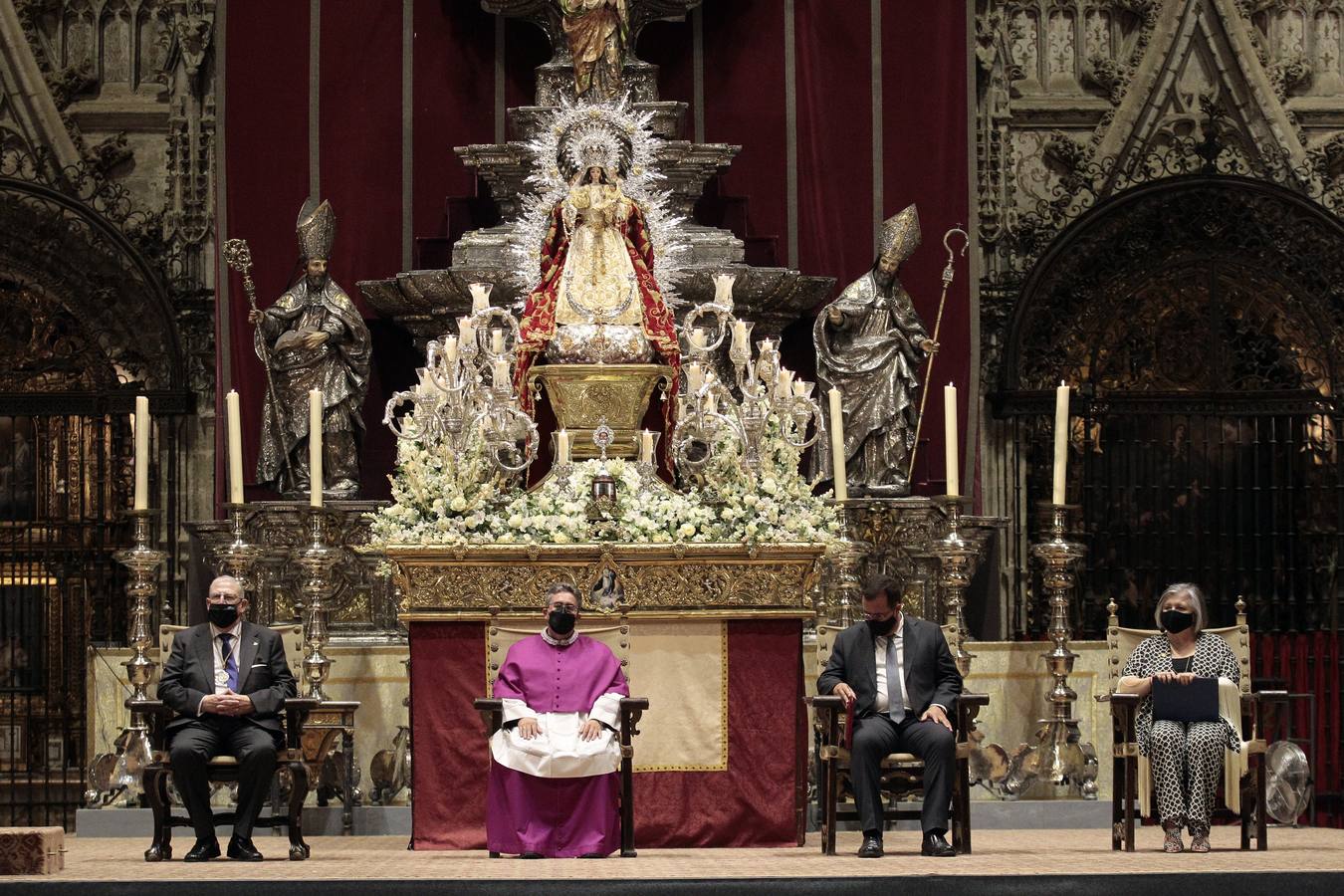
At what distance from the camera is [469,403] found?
1100 centimetres

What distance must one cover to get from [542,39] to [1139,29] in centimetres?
400

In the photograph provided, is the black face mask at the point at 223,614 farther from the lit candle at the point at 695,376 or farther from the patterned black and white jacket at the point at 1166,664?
the patterned black and white jacket at the point at 1166,664

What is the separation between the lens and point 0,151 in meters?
15.8

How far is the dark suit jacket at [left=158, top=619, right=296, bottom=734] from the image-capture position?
10242 millimetres

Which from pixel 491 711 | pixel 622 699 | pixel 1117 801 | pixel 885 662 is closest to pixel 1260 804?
pixel 1117 801

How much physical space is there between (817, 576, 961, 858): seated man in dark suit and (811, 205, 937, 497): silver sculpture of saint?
3.74 meters

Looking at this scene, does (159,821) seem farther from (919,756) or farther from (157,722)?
(919,756)

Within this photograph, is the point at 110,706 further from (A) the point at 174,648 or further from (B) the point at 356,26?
(B) the point at 356,26

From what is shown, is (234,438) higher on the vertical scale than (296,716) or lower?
higher

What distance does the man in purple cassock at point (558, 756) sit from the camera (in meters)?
9.85

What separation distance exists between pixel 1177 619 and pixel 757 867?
7.41 ft

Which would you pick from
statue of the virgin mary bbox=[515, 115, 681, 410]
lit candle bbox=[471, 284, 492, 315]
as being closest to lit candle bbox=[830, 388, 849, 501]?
statue of the virgin mary bbox=[515, 115, 681, 410]

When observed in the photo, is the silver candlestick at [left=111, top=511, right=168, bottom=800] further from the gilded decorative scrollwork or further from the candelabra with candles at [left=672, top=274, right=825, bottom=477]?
the candelabra with candles at [left=672, top=274, right=825, bottom=477]

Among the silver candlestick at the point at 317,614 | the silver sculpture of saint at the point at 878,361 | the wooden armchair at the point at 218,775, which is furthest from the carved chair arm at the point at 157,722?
the silver sculpture of saint at the point at 878,361
